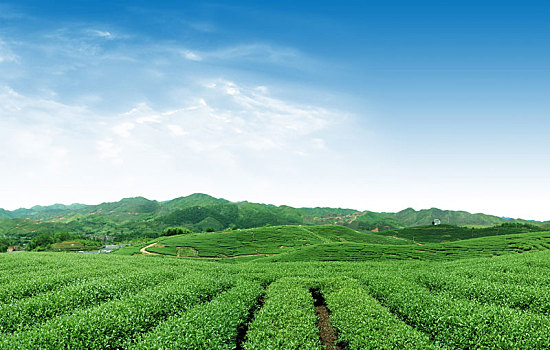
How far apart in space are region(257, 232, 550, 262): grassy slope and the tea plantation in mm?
28633

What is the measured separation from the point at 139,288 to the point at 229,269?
34.5ft

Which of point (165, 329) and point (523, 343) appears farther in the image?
point (165, 329)

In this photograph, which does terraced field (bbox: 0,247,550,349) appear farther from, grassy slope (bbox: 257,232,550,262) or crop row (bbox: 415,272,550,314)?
grassy slope (bbox: 257,232,550,262)

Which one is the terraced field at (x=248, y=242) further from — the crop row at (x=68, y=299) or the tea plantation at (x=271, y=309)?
the crop row at (x=68, y=299)

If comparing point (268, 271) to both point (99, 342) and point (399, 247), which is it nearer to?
point (99, 342)

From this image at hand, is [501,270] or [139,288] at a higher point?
[501,270]

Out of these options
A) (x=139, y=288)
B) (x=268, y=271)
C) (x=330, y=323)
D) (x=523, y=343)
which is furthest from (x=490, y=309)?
(x=139, y=288)

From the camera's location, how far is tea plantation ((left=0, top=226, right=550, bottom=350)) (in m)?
12.7

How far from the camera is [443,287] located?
20.9 meters

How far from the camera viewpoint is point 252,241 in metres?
98.4

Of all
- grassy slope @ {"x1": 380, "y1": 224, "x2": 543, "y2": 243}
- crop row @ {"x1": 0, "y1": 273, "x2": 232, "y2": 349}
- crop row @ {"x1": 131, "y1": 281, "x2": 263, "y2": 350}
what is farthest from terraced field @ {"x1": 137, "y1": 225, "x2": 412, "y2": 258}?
crop row @ {"x1": 131, "y1": 281, "x2": 263, "y2": 350}

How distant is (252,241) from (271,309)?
84610mm

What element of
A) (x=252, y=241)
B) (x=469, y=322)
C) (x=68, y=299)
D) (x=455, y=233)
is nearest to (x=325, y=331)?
(x=469, y=322)

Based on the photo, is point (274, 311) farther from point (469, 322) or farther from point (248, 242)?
point (248, 242)
